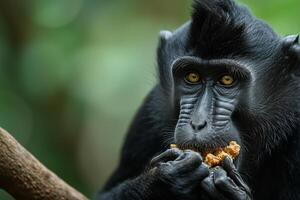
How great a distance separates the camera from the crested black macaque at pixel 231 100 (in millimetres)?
5676

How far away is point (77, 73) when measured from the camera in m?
10.4

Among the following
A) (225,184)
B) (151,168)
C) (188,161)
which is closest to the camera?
(225,184)

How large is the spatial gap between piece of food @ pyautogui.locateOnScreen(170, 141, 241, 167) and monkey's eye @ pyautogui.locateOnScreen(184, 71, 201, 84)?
24.3 inches

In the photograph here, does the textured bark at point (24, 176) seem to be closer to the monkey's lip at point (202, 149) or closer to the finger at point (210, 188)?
the monkey's lip at point (202, 149)

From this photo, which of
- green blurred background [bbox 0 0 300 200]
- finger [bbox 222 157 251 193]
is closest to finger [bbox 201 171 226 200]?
finger [bbox 222 157 251 193]

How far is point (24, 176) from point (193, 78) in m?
1.61

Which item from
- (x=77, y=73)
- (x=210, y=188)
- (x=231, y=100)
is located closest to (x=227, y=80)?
(x=231, y=100)

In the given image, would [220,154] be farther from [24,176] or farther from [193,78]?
[24,176]

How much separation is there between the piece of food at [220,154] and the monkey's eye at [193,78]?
62cm

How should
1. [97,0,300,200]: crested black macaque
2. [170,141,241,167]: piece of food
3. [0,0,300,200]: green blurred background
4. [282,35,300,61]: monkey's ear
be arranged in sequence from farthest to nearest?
[0,0,300,200]: green blurred background, [282,35,300,61]: monkey's ear, [97,0,300,200]: crested black macaque, [170,141,241,167]: piece of food

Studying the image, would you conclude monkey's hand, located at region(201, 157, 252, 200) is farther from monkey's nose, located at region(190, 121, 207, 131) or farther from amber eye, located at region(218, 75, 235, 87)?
amber eye, located at region(218, 75, 235, 87)

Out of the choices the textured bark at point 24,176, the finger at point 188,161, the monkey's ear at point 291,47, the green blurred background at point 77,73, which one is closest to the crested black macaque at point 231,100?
the monkey's ear at point 291,47

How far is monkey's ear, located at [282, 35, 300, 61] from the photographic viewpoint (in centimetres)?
627

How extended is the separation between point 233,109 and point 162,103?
912 millimetres
